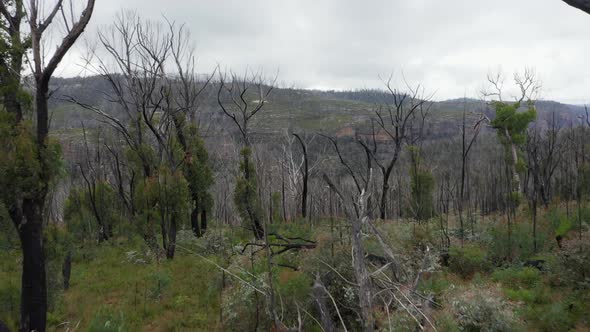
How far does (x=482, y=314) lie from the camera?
6094 mm

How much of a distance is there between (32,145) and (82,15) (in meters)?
2.48

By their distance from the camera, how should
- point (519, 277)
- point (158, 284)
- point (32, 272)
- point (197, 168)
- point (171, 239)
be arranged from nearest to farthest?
point (32, 272)
point (519, 277)
point (158, 284)
point (171, 239)
point (197, 168)

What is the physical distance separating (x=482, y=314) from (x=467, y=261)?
15.7ft

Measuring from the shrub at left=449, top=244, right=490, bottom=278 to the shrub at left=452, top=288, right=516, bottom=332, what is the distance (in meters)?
4.30

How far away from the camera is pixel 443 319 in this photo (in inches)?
217

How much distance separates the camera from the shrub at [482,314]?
5.93 metres

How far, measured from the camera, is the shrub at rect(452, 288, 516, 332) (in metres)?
5.93

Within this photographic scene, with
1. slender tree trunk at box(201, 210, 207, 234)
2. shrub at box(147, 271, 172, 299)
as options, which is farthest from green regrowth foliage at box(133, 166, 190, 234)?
shrub at box(147, 271, 172, 299)

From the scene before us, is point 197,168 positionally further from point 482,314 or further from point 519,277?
point 482,314

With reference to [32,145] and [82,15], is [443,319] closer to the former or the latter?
[32,145]

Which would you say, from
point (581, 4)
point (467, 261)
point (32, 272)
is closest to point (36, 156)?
point (32, 272)

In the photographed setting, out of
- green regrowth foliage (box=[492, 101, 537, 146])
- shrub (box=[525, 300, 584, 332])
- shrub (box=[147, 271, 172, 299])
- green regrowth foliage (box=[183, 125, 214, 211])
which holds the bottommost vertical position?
shrub (box=[147, 271, 172, 299])

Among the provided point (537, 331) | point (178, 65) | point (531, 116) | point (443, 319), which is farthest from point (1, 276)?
point (531, 116)

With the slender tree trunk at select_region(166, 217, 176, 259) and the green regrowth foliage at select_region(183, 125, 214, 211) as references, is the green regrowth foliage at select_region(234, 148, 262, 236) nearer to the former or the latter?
the green regrowth foliage at select_region(183, 125, 214, 211)
